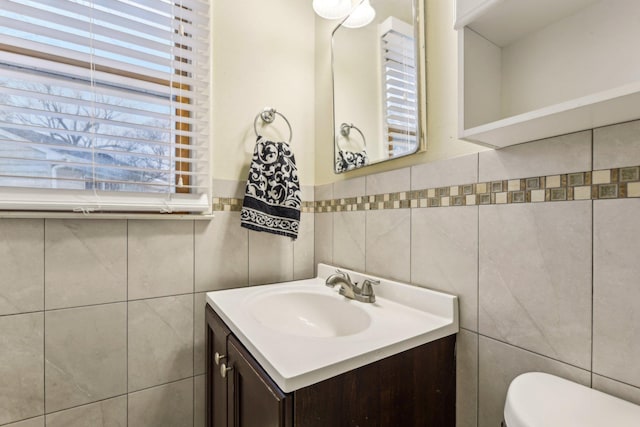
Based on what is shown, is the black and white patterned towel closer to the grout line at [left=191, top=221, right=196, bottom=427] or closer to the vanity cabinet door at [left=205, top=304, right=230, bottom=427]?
the grout line at [left=191, top=221, right=196, bottom=427]

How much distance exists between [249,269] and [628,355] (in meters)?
1.25

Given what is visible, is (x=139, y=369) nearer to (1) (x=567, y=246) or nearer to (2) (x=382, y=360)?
(2) (x=382, y=360)

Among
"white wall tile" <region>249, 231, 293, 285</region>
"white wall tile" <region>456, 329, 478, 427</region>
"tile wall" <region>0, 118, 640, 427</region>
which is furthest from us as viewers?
"white wall tile" <region>249, 231, 293, 285</region>

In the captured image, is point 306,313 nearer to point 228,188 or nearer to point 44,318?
point 228,188

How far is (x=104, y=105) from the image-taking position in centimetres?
110

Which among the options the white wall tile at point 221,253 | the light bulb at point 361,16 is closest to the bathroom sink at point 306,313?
the white wall tile at point 221,253

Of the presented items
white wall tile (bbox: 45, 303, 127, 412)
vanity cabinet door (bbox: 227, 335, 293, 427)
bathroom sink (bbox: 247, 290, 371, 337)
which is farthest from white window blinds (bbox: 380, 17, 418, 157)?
white wall tile (bbox: 45, 303, 127, 412)

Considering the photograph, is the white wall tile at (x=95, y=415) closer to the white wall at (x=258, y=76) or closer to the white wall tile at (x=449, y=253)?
the white wall at (x=258, y=76)

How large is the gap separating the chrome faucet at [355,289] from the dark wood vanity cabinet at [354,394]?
0.29m

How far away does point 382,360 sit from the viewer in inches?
27.2

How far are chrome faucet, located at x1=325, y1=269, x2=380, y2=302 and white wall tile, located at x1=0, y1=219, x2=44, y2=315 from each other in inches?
40.5

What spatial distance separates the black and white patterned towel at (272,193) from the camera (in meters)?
1.27

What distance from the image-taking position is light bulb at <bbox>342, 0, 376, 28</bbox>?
1244 mm

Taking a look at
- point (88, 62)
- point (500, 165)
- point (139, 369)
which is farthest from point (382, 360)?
point (88, 62)
